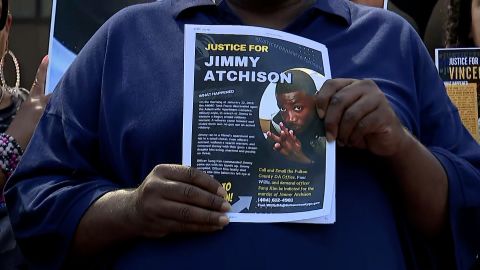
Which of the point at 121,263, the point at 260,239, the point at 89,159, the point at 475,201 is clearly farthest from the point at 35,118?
the point at 475,201

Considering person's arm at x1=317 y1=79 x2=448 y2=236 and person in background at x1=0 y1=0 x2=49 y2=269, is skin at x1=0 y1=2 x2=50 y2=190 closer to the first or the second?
person in background at x1=0 y1=0 x2=49 y2=269

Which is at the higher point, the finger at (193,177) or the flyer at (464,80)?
Result: the flyer at (464,80)

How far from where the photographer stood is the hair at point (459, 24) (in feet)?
8.00

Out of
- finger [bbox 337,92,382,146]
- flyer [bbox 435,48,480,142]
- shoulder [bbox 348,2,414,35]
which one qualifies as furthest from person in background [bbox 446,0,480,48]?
finger [bbox 337,92,382,146]

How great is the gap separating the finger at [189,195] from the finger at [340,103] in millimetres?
219

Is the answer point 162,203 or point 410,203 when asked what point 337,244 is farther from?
point 162,203

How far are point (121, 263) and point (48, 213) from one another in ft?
0.51

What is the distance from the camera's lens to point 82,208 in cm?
148

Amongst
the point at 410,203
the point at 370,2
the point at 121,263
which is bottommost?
the point at 121,263

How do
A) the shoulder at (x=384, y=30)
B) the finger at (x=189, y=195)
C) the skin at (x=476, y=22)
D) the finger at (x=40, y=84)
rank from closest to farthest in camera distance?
the finger at (x=189, y=195), the shoulder at (x=384, y=30), the finger at (x=40, y=84), the skin at (x=476, y=22)

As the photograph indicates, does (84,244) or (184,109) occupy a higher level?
(184,109)

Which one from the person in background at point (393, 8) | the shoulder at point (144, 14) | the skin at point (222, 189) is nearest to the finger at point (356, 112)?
the skin at point (222, 189)

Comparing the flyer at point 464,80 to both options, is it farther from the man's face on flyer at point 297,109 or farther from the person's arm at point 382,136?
the man's face on flyer at point 297,109

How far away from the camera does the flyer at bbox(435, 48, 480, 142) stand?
208cm
